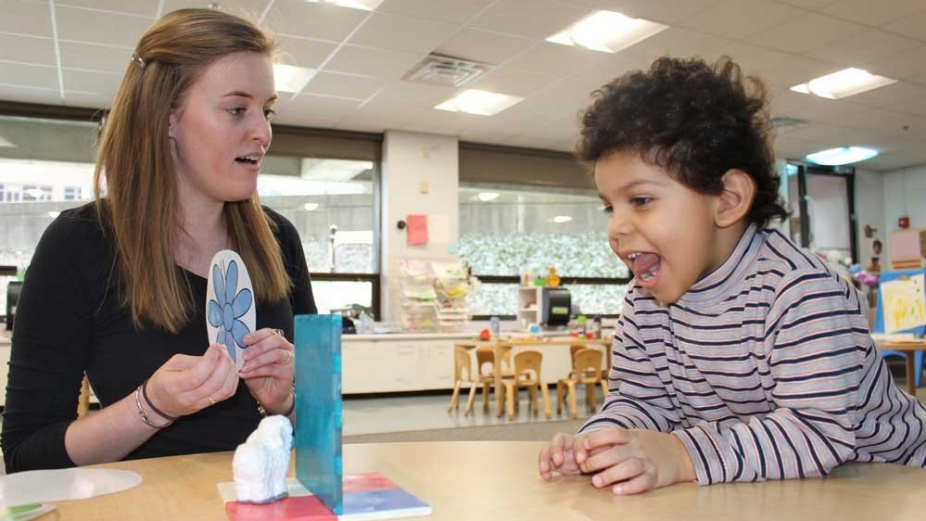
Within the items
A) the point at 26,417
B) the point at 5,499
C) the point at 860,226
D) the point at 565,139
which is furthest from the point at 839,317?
the point at 860,226

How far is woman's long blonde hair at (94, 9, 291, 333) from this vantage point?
1.20 metres

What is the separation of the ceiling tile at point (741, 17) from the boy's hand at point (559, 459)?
4756mm

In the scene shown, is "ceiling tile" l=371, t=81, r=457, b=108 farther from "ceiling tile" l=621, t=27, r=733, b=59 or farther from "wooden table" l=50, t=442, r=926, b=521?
"wooden table" l=50, t=442, r=926, b=521

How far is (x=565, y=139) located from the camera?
347 inches

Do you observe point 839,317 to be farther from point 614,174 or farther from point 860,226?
point 860,226

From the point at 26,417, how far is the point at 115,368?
0.14 m

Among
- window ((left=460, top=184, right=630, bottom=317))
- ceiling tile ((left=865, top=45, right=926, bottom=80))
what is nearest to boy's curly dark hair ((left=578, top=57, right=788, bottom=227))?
ceiling tile ((left=865, top=45, right=926, bottom=80))

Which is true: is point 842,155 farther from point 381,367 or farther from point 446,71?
point 381,367

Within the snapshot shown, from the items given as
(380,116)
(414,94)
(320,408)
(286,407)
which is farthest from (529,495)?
(380,116)

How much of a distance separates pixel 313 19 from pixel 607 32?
7.50ft

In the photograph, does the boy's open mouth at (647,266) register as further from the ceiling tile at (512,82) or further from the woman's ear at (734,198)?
the ceiling tile at (512,82)

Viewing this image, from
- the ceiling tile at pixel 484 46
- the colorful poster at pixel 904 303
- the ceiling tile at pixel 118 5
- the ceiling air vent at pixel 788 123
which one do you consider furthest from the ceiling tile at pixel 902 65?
the ceiling tile at pixel 118 5

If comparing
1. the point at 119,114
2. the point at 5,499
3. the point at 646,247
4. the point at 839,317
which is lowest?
the point at 5,499

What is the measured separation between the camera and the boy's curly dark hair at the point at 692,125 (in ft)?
3.51
